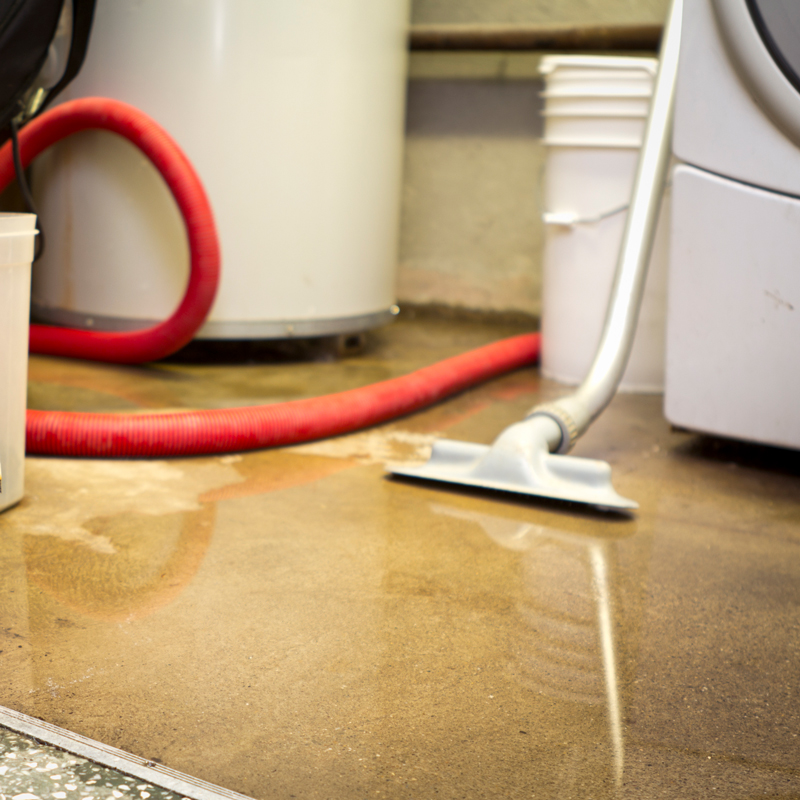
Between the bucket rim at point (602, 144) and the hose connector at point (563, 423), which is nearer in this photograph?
the hose connector at point (563, 423)

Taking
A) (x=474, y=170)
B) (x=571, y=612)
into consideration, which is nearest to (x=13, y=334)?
(x=571, y=612)

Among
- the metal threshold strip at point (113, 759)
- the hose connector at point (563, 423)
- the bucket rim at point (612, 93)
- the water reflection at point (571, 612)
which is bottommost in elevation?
the water reflection at point (571, 612)

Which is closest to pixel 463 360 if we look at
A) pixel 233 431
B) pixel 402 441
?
pixel 402 441

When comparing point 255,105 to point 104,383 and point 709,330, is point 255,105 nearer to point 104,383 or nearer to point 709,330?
point 104,383

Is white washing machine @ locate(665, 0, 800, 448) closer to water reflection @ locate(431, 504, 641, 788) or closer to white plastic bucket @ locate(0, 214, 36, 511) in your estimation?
water reflection @ locate(431, 504, 641, 788)

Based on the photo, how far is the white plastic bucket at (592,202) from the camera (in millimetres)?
1878

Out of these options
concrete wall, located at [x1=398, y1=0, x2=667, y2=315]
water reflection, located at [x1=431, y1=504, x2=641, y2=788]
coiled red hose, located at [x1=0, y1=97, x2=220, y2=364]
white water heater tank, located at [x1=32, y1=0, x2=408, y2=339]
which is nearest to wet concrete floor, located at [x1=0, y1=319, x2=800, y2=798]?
Answer: water reflection, located at [x1=431, y1=504, x2=641, y2=788]

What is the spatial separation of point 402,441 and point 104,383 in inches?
26.2

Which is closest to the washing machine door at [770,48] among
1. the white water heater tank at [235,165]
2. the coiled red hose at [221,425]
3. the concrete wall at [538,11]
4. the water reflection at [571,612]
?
the water reflection at [571,612]

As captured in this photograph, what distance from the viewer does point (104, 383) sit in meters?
1.80

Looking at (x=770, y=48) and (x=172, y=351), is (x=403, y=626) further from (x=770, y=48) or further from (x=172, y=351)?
(x=172, y=351)

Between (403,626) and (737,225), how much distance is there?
0.82 m

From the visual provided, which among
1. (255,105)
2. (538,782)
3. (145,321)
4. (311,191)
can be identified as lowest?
(538,782)

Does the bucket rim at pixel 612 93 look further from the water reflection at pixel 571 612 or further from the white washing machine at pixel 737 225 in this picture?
the water reflection at pixel 571 612
